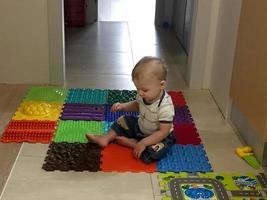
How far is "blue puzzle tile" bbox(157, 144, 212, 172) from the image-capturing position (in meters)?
1.68

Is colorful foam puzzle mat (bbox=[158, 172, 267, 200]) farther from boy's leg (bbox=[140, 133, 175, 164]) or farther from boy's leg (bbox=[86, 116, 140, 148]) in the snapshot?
boy's leg (bbox=[86, 116, 140, 148])

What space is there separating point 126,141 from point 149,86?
0.28m

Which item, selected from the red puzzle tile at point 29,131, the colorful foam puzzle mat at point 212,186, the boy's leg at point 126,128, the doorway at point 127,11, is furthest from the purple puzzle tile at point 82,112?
the doorway at point 127,11

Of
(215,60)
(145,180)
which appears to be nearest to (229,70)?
(215,60)

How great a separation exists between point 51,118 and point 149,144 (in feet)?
1.91

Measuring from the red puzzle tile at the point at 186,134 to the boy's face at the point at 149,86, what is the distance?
0.30 meters

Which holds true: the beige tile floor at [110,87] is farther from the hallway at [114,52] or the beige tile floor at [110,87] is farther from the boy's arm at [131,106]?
the boy's arm at [131,106]

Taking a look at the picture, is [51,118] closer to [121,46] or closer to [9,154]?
[9,154]

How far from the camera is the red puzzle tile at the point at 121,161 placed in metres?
1.67

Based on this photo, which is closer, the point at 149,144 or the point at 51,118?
the point at 149,144

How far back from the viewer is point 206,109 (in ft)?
7.61

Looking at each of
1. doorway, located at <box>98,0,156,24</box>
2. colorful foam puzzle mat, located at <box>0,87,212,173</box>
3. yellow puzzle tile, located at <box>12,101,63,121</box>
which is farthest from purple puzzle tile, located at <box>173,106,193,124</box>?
doorway, located at <box>98,0,156,24</box>

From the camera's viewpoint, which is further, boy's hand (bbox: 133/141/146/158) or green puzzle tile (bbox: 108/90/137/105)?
green puzzle tile (bbox: 108/90/137/105)

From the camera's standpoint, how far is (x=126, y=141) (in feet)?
6.02
